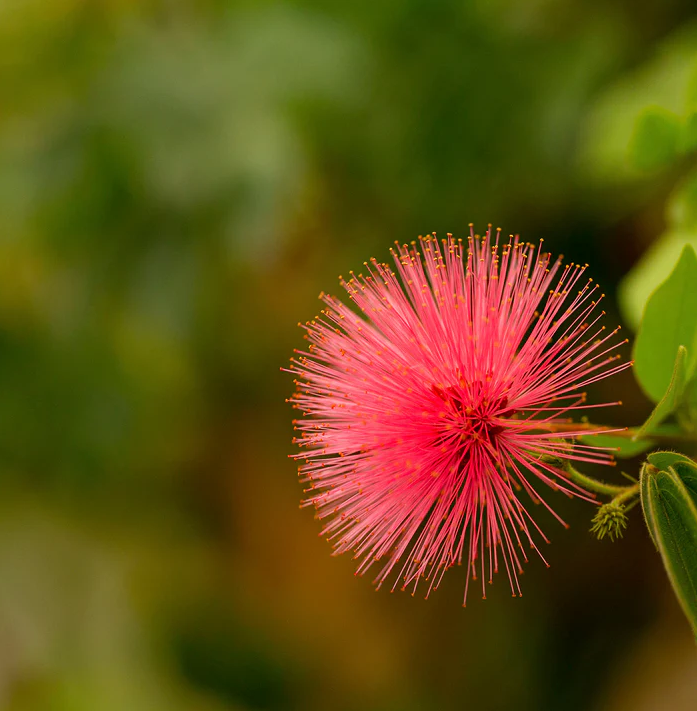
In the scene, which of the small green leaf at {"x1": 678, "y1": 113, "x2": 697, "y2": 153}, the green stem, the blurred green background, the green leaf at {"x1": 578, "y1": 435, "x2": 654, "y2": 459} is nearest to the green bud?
the green stem

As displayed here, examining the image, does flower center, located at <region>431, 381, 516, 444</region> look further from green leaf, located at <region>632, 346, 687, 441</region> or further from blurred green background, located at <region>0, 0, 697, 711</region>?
blurred green background, located at <region>0, 0, 697, 711</region>

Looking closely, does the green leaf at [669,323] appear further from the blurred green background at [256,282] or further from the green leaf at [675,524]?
the blurred green background at [256,282]

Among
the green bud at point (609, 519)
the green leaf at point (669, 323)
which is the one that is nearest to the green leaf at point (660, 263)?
the green leaf at point (669, 323)

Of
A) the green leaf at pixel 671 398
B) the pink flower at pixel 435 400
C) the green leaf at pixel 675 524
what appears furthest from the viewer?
the pink flower at pixel 435 400

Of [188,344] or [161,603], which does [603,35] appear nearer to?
[188,344]

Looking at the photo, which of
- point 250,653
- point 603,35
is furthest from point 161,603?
Result: point 603,35
